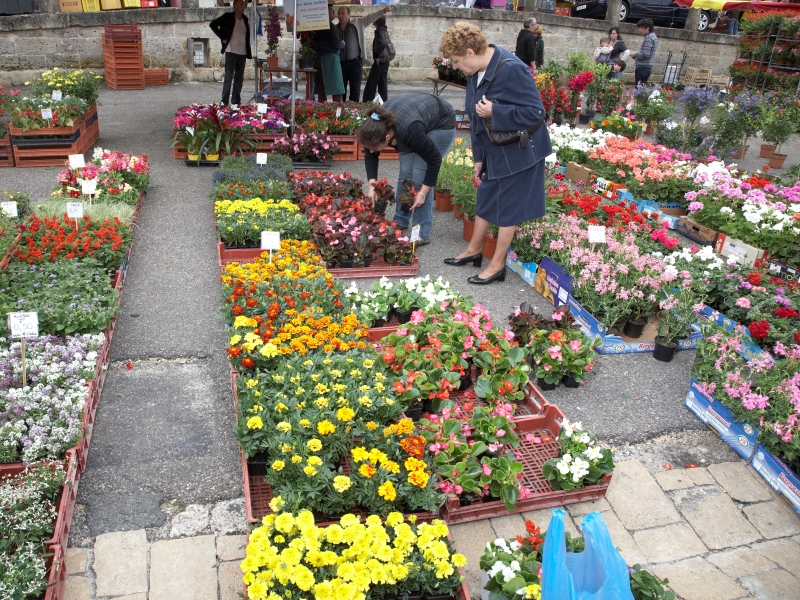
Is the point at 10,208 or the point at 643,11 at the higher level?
the point at 643,11

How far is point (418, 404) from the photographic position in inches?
139

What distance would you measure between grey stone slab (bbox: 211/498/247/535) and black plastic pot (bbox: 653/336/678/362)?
300cm

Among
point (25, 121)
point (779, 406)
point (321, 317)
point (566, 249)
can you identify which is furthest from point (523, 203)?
point (25, 121)

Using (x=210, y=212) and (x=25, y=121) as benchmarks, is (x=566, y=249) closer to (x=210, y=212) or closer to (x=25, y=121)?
(x=210, y=212)

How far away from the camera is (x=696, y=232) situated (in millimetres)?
6688

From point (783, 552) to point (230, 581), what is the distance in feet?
8.34

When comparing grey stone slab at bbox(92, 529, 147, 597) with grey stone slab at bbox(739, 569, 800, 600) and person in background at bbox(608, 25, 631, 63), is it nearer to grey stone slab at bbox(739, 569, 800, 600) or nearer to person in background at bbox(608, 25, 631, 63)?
grey stone slab at bbox(739, 569, 800, 600)

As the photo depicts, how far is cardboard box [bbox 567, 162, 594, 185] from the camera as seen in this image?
320 inches

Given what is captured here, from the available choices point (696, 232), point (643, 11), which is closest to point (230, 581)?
point (696, 232)

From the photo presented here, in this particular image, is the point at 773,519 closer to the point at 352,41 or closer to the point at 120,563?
the point at 120,563

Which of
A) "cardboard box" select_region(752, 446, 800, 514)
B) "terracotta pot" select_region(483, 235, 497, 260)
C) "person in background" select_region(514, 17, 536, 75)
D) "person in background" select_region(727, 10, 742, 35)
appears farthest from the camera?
"person in background" select_region(727, 10, 742, 35)

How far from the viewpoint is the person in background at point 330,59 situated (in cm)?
A: 1028

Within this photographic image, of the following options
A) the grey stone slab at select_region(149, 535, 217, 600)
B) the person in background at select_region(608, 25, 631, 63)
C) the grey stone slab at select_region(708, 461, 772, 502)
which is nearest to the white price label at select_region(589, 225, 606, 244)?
the grey stone slab at select_region(708, 461, 772, 502)

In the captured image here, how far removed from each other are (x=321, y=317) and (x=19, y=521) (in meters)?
1.83
